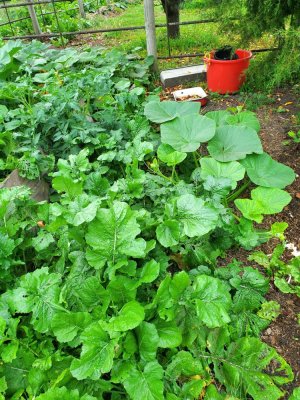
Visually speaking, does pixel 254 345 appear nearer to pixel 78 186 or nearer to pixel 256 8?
pixel 78 186

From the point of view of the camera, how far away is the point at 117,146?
2.56 meters

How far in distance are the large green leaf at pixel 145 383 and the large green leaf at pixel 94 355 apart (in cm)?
12

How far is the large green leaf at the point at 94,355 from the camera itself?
127 centimetres

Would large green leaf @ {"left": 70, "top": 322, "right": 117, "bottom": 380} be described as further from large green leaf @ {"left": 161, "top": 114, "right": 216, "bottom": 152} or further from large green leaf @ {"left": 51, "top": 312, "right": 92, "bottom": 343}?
large green leaf @ {"left": 161, "top": 114, "right": 216, "bottom": 152}

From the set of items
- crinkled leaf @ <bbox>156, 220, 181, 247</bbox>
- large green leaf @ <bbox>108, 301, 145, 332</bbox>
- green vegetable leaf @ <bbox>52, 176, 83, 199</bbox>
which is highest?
green vegetable leaf @ <bbox>52, 176, 83, 199</bbox>

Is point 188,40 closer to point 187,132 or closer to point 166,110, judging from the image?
point 166,110

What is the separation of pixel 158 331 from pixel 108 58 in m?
3.29

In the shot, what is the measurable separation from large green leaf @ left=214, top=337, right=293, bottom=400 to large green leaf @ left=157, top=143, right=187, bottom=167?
111cm

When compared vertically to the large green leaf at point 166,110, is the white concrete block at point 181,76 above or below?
below

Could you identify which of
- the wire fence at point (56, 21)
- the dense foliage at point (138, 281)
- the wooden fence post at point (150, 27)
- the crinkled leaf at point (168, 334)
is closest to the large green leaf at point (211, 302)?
the dense foliage at point (138, 281)

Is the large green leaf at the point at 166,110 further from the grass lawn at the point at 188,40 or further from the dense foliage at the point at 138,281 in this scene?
the grass lawn at the point at 188,40

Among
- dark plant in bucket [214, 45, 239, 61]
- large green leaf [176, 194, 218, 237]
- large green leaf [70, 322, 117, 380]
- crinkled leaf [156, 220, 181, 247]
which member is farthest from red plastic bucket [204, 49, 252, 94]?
large green leaf [70, 322, 117, 380]

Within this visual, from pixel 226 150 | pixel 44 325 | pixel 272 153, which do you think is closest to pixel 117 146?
pixel 226 150

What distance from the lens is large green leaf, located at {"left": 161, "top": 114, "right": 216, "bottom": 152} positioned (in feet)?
7.94
